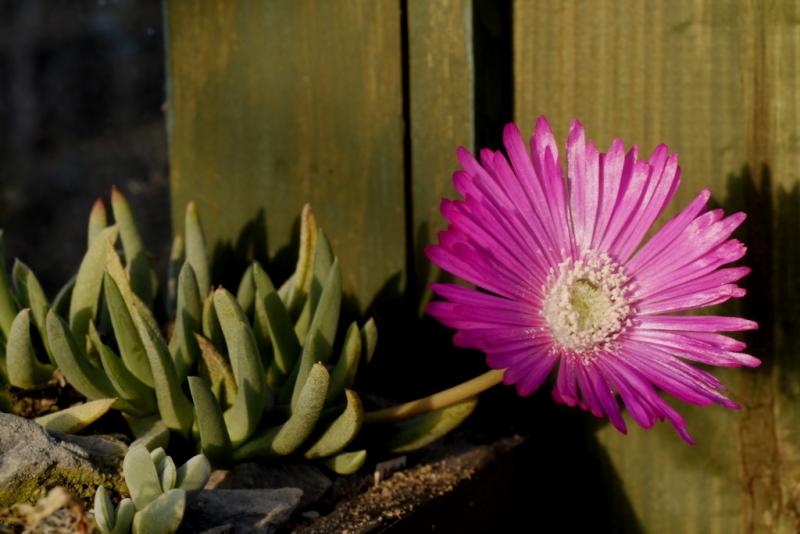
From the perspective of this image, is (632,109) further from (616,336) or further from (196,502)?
(196,502)

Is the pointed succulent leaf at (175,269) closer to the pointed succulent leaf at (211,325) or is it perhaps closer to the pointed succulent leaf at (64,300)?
the pointed succulent leaf at (64,300)

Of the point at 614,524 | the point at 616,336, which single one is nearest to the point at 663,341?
the point at 616,336

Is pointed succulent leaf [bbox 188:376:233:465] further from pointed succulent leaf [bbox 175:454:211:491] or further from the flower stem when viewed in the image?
the flower stem

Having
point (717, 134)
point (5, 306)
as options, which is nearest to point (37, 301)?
point (5, 306)

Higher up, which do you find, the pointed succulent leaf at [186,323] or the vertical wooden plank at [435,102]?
the vertical wooden plank at [435,102]

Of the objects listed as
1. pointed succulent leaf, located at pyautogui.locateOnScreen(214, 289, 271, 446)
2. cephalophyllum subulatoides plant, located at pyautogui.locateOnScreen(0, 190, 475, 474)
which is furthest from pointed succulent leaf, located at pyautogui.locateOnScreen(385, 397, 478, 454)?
pointed succulent leaf, located at pyautogui.locateOnScreen(214, 289, 271, 446)

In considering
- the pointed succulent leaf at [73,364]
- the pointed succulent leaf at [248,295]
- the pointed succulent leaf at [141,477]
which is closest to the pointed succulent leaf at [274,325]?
the pointed succulent leaf at [248,295]
